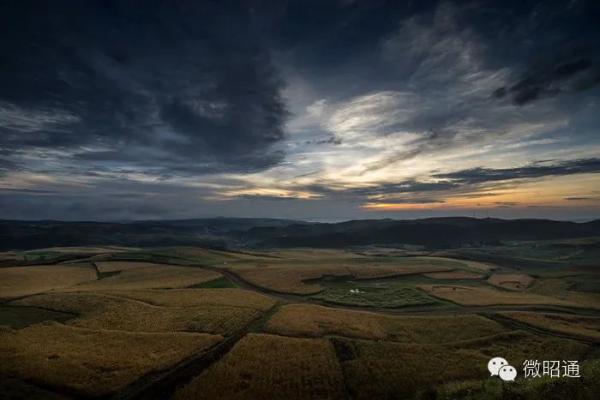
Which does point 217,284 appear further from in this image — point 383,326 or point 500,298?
point 500,298

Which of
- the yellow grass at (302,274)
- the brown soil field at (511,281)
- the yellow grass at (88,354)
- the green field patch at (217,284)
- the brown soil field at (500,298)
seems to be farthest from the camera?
the brown soil field at (511,281)

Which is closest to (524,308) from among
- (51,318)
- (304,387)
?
(304,387)

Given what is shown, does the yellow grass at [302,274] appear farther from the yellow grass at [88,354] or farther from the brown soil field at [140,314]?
the yellow grass at [88,354]

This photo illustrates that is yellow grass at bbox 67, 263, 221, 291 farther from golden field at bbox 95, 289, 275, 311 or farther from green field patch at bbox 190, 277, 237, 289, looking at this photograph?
golden field at bbox 95, 289, 275, 311

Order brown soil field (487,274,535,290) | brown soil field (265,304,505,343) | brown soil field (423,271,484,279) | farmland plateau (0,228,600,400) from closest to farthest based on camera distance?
farmland plateau (0,228,600,400), brown soil field (265,304,505,343), brown soil field (487,274,535,290), brown soil field (423,271,484,279)

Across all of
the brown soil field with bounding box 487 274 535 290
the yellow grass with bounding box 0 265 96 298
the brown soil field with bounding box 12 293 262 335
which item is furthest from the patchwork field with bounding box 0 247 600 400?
the brown soil field with bounding box 487 274 535 290

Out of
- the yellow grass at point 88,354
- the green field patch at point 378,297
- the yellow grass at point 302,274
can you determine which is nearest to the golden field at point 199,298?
the yellow grass at point 302,274

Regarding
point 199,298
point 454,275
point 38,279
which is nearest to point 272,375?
point 199,298
